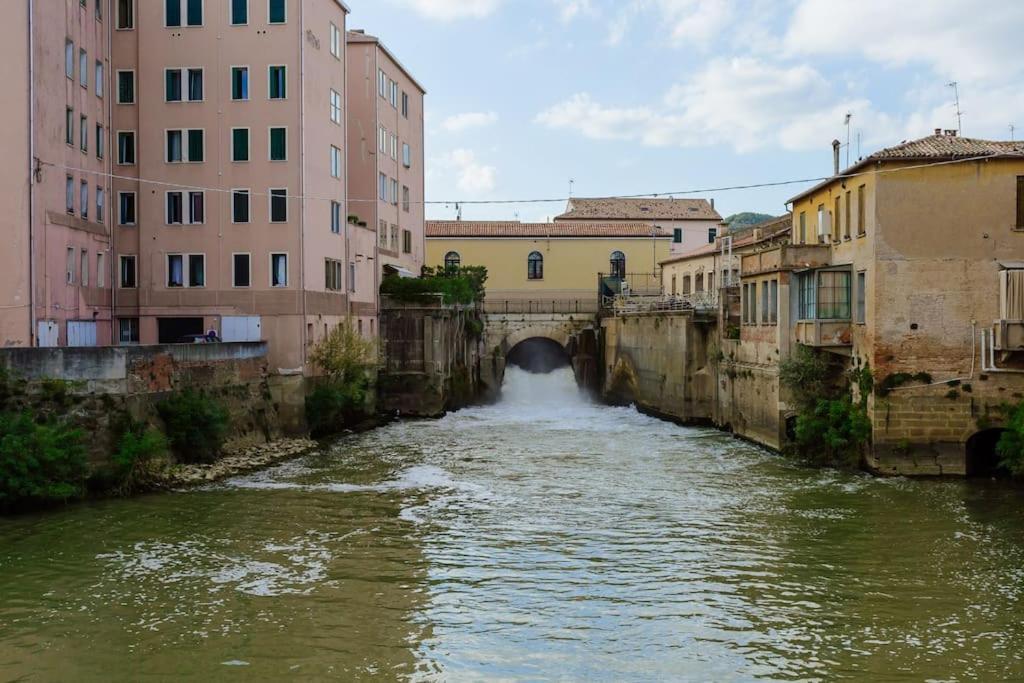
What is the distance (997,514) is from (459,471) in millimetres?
14709

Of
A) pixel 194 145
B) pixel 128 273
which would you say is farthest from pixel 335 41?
pixel 128 273

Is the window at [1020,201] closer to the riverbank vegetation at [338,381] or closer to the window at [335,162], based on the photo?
the riverbank vegetation at [338,381]

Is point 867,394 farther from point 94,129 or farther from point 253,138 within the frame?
point 94,129

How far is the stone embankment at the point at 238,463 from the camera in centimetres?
2875

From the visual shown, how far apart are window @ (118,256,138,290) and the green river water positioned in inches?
561

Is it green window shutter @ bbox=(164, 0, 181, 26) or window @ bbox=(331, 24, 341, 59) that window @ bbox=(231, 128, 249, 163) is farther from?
window @ bbox=(331, 24, 341, 59)

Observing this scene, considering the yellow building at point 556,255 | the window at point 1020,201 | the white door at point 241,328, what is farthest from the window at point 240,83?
the yellow building at point 556,255

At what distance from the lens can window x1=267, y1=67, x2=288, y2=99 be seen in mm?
40656

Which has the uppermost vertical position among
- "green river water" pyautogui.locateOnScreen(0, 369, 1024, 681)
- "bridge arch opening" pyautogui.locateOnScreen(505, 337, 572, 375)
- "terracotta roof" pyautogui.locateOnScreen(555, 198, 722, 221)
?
"terracotta roof" pyautogui.locateOnScreen(555, 198, 722, 221)

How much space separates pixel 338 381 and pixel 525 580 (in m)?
24.1

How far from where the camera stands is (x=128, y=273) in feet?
137

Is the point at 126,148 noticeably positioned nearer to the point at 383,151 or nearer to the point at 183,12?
the point at 183,12

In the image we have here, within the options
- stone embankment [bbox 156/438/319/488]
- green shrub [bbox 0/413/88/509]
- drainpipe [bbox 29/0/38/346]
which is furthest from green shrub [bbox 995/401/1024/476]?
drainpipe [bbox 29/0/38/346]

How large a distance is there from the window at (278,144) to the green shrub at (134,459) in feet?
51.0
